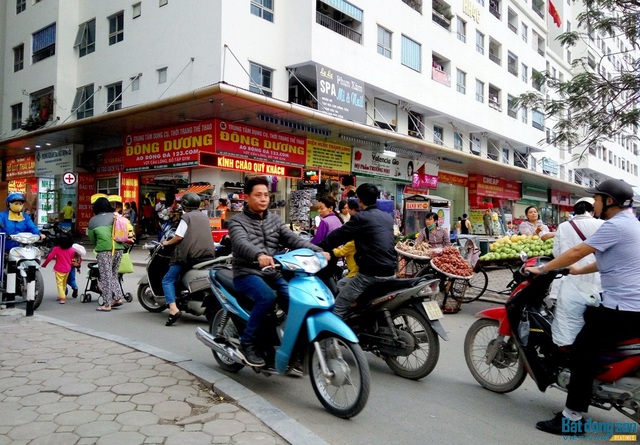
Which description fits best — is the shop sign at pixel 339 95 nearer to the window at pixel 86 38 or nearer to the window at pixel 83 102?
the window at pixel 83 102

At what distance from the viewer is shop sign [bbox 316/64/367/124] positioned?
16.4 meters

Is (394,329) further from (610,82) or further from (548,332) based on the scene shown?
(610,82)

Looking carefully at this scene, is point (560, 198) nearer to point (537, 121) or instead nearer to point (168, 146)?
point (537, 121)

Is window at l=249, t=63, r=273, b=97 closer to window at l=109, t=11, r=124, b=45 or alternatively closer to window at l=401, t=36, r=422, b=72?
window at l=109, t=11, r=124, b=45

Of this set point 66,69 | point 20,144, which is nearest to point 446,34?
point 66,69

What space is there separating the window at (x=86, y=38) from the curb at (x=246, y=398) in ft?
65.4

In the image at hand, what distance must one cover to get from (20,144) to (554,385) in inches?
938

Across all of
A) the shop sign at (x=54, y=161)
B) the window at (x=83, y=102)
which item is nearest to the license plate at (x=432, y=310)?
Result: the shop sign at (x=54, y=161)

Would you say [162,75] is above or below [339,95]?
above

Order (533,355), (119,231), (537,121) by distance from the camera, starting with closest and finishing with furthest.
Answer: (533,355)
(119,231)
(537,121)

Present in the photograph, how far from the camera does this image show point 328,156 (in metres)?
19.8

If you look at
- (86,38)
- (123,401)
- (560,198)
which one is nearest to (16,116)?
(86,38)

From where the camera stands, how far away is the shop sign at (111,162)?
19.4 m

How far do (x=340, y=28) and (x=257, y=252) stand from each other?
17488 millimetres
